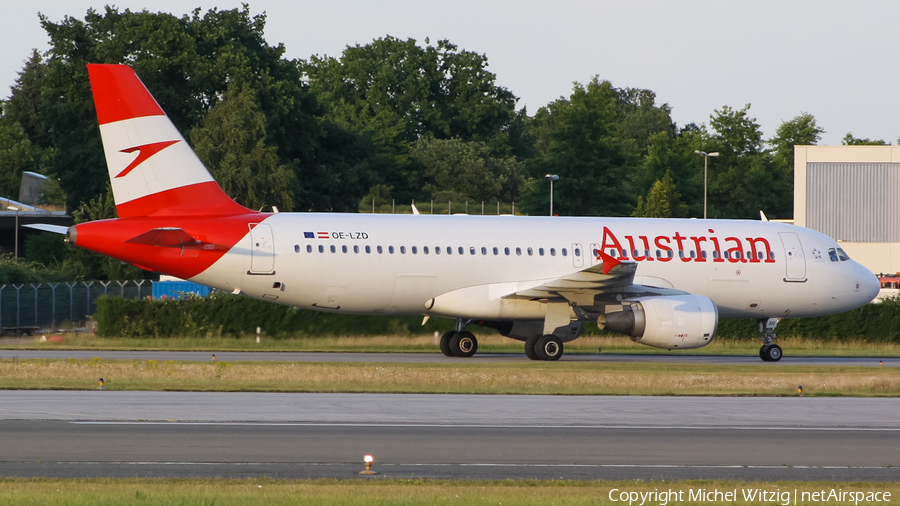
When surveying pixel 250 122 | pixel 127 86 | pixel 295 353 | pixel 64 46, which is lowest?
pixel 295 353

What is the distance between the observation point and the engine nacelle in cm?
2502

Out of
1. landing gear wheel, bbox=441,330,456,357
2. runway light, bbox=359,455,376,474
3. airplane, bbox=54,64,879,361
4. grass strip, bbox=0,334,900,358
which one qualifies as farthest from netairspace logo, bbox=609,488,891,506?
grass strip, bbox=0,334,900,358

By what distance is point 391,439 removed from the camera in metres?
13.1

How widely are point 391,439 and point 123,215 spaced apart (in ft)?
44.9

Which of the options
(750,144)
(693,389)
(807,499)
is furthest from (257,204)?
(750,144)

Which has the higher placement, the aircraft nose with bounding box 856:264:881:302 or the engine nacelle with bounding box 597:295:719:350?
the aircraft nose with bounding box 856:264:881:302

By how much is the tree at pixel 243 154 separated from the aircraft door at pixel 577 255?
98.9ft

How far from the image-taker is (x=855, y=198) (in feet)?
185

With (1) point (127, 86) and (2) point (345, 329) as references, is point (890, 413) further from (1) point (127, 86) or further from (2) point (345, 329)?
(2) point (345, 329)

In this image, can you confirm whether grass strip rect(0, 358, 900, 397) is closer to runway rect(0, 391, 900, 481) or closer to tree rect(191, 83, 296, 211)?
runway rect(0, 391, 900, 481)

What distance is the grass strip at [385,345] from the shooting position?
3078cm

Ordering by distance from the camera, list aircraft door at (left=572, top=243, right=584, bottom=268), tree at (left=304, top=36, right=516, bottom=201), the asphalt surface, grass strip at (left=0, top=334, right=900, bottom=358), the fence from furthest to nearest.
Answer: tree at (left=304, top=36, right=516, bottom=201) < the fence < grass strip at (left=0, top=334, right=900, bottom=358) < aircraft door at (left=572, top=243, right=584, bottom=268) < the asphalt surface

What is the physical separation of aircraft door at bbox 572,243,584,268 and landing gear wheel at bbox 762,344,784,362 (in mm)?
5530

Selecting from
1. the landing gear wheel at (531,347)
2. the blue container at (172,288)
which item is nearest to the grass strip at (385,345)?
the landing gear wheel at (531,347)
